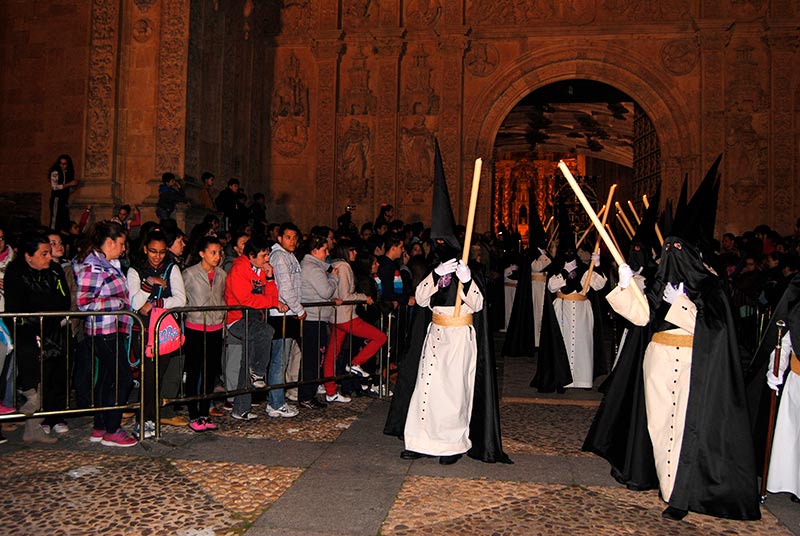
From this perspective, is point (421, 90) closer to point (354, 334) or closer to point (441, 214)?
point (354, 334)

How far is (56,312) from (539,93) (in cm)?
1790

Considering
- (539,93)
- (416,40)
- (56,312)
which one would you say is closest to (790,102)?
(539,93)

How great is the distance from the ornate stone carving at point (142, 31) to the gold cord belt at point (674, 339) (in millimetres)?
12083

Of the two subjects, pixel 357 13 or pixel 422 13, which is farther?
pixel 357 13

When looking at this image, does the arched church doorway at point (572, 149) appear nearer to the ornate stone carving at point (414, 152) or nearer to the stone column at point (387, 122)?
the ornate stone carving at point (414, 152)

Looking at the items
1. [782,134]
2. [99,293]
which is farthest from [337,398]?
[782,134]

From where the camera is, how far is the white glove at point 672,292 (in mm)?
4895

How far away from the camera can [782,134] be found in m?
17.3

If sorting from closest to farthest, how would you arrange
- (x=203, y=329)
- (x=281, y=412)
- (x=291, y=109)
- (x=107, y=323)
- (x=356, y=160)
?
(x=107, y=323) < (x=203, y=329) < (x=281, y=412) < (x=356, y=160) < (x=291, y=109)

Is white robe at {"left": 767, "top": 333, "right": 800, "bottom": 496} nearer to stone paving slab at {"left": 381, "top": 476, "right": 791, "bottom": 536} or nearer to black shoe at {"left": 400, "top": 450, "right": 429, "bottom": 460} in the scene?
stone paving slab at {"left": 381, "top": 476, "right": 791, "bottom": 536}

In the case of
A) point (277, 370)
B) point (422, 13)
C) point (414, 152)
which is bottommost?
point (277, 370)

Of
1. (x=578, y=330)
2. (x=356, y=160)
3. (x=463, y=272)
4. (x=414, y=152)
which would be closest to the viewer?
(x=463, y=272)

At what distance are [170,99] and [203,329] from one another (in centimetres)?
852

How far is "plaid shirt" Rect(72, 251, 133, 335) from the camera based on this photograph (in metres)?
6.00
